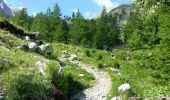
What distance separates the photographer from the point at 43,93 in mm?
18406

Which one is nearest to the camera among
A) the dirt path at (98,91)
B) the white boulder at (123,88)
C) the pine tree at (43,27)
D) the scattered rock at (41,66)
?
the scattered rock at (41,66)

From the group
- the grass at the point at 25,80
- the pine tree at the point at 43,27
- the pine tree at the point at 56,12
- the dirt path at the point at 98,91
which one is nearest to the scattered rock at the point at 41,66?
the grass at the point at 25,80

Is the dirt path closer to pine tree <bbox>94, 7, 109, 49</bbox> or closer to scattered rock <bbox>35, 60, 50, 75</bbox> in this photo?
scattered rock <bbox>35, 60, 50, 75</bbox>

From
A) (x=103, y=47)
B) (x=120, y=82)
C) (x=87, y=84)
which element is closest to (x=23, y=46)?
(x=87, y=84)

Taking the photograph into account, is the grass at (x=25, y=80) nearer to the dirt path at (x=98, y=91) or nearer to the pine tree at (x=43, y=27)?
the dirt path at (x=98, y=91)

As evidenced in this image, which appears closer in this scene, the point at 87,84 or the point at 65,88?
the point at 65,88

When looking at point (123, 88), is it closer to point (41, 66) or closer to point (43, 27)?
point (41, 66)

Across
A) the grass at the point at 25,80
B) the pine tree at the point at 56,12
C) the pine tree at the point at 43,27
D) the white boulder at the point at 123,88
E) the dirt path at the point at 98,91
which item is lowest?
the dirt path at the point at 98,91

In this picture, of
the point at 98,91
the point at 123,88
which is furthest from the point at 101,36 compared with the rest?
the point at 123,88

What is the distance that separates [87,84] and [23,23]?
6652cm

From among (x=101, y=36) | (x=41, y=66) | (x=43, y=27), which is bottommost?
(x=41, y=66)

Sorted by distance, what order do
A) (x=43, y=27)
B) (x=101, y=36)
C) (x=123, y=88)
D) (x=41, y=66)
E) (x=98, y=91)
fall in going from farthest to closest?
(x=101, y=36) → (x=43, y=27) → (x=98, y=91) → (x=123, y=88) → (x=41, y=66)

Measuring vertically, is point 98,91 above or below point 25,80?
below

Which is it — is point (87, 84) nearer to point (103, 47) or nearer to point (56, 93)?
point (56, 93)
